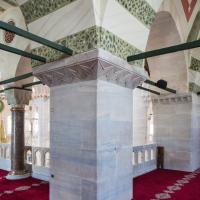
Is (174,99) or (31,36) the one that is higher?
(31,36)

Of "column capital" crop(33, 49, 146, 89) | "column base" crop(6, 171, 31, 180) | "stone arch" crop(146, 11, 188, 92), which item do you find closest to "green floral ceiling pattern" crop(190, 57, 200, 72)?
"stone arch" crop(146, 11, 188, 92)

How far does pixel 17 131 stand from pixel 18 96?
81cm

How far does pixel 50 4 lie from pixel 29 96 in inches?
119

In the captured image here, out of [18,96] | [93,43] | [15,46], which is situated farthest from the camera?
[18,96]

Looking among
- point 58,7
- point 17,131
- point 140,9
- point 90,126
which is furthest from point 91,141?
point 17,131

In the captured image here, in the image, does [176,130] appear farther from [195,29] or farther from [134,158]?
[195,29]

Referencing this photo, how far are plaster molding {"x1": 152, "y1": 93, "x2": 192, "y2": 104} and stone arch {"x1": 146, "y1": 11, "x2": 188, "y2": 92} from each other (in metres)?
0.15

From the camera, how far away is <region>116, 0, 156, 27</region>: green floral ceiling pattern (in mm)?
2745

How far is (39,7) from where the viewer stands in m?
2.93

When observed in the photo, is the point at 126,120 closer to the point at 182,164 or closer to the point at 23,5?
the point at 23,5

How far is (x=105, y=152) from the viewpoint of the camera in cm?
249

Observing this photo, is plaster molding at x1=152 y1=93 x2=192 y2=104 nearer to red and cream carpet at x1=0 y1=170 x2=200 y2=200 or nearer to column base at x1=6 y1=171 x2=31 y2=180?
red and cream carpet at x1=0 y1=170 x2=200 y2=200

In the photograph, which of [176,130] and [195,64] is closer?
[195,64]

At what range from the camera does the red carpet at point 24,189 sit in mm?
3711
